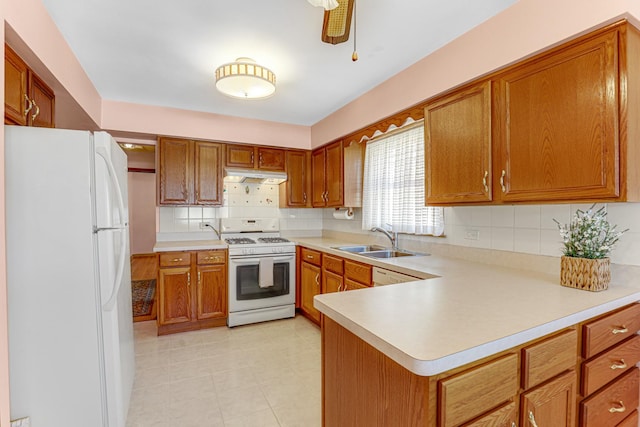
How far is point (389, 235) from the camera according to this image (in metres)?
2.86

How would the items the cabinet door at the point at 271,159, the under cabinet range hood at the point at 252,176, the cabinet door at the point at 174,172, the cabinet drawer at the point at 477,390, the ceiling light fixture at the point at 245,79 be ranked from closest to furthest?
1. the cabinet drawer at the point at 477,390
2. the ceiling light fixture at the point at 245,79
3. the cabinet door at the point at 174,172
4. the under cabinet range hood at the point at 252,176
5. the cabinet door at the point at 271,159

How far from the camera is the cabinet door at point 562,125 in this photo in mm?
1322

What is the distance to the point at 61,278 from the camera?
144 cm

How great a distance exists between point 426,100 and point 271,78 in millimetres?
1172

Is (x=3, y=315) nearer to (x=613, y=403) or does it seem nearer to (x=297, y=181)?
(x=613, y=403)

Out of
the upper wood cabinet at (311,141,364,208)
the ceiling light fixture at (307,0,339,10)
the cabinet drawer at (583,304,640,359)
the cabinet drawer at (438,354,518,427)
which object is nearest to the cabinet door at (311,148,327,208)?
the upper wood cabinet at (311,141,364,208)

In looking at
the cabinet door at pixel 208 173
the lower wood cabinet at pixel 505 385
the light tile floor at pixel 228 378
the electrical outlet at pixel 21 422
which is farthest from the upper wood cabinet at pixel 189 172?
the lower wood cabinet at pixel 505 385

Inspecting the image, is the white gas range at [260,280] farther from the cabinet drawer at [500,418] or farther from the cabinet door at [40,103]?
the cabinet drawer at [500,418]

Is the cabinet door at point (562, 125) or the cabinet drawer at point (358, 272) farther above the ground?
the cabinet door at point (562, 125)

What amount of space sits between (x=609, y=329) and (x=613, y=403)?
0.36 metres

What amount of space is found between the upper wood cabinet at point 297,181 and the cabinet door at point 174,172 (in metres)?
1.17

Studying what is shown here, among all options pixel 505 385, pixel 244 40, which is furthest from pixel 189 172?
pixel 505 385

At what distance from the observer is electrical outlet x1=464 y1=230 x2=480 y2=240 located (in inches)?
86.2

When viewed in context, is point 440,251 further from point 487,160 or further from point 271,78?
point 271,78
